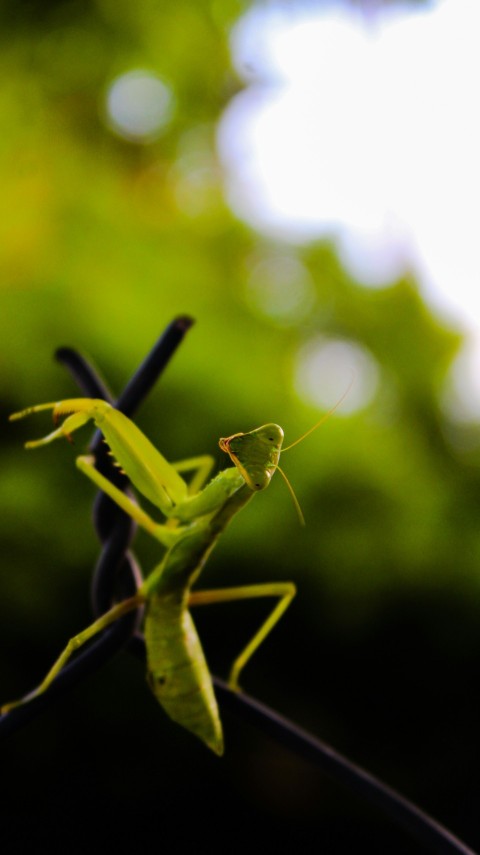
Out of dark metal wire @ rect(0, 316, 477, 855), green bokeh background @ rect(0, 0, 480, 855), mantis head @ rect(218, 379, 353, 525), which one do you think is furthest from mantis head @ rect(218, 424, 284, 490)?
green bokeh background @ rect(0, 0, 480, 855)

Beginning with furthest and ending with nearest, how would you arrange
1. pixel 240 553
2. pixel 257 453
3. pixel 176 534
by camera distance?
pixel 240 553, pixel 176 534, pixel 257 453

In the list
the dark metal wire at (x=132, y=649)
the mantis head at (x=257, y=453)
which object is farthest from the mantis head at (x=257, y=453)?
the dark metal wire at (x=132, y=649)

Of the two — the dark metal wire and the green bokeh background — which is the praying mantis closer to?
the dark metal wire

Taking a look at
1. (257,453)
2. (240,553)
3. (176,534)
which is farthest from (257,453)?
(240,553)

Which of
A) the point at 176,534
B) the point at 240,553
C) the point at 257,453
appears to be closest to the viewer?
the point at 257,453

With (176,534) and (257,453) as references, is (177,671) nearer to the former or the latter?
A: (176,534)
